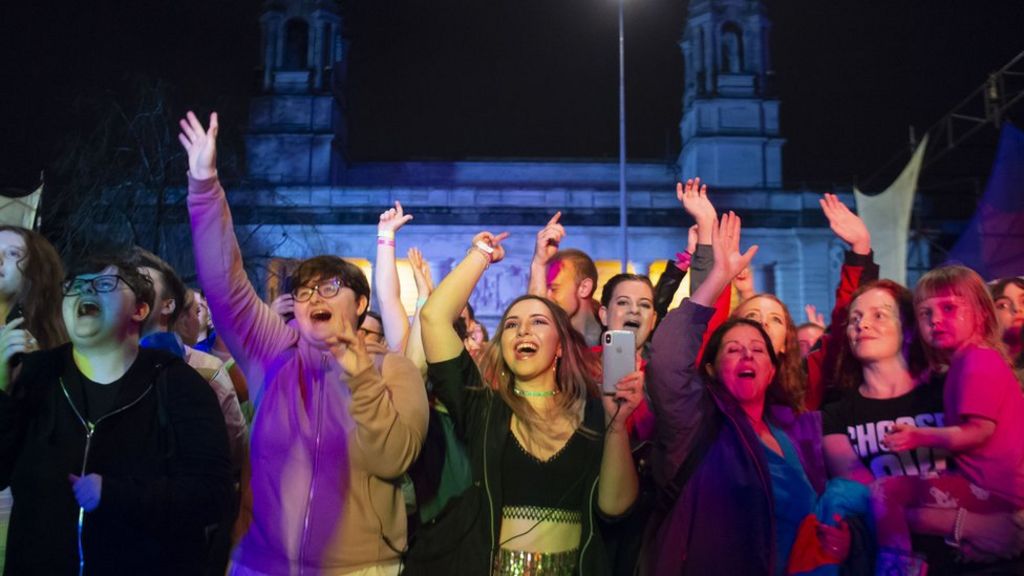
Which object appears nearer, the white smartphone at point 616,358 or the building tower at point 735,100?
the white smartphone at point 616,358

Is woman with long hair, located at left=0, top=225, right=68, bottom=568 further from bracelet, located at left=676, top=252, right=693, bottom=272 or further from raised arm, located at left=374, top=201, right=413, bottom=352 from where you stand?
bracelet, located at left=676, top=252, right=693, bottom=272

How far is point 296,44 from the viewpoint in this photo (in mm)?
40375

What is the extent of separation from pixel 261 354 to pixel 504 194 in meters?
31.3

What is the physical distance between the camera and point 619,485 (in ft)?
11.7

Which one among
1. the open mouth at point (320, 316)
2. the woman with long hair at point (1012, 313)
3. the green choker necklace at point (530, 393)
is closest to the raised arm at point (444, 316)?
the green choker necklace at point (530, 393)

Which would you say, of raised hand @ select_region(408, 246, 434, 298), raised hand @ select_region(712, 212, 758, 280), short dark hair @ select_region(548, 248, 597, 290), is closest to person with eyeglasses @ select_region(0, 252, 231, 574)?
raised hand @ select_region(712, 212, 758, 280)

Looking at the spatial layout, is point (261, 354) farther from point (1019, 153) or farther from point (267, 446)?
point (1019, 153)

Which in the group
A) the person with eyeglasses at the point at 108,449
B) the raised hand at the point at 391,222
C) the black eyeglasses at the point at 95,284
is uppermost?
the raised hand at the point at 391,222

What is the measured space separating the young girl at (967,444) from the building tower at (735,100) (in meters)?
35.9

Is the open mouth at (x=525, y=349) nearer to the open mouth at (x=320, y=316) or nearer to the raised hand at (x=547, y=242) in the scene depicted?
the open mouth at (x=320, y=316)

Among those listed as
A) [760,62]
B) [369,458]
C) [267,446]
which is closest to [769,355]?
[369,458]

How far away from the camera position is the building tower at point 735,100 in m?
38.9

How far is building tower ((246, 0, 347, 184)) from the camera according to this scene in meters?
39.1

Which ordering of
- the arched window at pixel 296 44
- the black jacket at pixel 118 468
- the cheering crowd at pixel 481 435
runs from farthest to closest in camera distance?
the arched window at pixel 296 44
the cheering crowd at pixel 481 435
the black jacket at pixel 118 468
